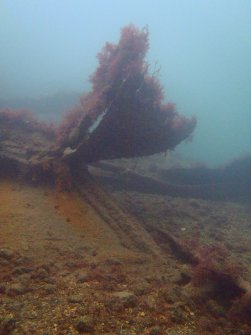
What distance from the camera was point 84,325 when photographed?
3.75 metres

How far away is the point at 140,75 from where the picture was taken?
7.52m

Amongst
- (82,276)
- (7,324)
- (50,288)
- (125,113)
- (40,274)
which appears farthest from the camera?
(125,113)

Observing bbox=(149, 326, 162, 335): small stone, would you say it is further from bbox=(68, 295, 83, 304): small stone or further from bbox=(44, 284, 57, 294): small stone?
bbox=(44, 284, 57, 294): small stone

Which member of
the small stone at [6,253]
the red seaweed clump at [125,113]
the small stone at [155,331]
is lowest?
the small stone at [155,331]

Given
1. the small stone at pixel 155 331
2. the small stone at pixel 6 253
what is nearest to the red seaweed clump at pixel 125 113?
the small stone at pixel 6 253

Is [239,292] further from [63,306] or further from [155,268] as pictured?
[63,306]

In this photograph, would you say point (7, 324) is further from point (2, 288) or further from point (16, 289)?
point (2, 288)

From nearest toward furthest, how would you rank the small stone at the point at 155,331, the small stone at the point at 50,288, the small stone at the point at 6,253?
the small stone at the point at 155,331 < the small stone at the point at 50,288 < the small stone at the point at 6,253

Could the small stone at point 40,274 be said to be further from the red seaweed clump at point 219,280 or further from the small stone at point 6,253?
the red seaweed clump at point 219,280

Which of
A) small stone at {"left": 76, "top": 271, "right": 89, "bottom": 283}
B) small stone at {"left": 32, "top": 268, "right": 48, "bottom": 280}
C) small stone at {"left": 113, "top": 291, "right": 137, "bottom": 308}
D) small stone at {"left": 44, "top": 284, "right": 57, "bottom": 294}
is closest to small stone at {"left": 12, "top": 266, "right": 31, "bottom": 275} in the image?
small stone at {"left": 32, "top": 268, "right": 48, "bottom": 280}

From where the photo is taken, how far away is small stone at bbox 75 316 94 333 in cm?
372

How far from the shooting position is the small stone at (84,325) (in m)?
3.72

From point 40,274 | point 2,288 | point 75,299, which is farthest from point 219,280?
point 2,288

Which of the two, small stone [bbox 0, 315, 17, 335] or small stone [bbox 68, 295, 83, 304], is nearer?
small stone [bbox 0, 315, 17, 335]
